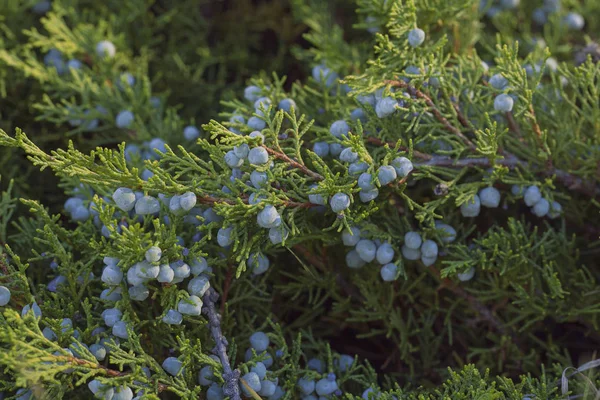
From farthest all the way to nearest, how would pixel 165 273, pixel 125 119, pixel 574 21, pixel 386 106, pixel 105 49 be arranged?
1. pixel 574 21
2. pixel 105 49
3. pixel 125 119
4. pixel 386 106
5. pixel 165 273

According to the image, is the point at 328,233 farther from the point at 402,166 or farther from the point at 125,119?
the point at 125,119

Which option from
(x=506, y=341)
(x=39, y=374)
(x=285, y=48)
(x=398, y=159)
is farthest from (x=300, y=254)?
(x=285, y=48)

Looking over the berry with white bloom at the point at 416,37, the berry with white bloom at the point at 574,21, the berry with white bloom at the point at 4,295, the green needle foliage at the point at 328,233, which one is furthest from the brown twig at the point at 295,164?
the berry with white bloom at the point at 574,21

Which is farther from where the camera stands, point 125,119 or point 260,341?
point 125,119

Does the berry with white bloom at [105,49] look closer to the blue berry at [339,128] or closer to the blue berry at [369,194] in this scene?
the blue berry at [339,128]

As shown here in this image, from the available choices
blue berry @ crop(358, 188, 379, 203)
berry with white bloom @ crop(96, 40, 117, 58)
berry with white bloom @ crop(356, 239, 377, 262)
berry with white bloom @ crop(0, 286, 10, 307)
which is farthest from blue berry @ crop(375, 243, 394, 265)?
berry with white bloom @ crop(96, 40, 117, 58)

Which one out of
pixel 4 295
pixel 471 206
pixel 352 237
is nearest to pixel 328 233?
pixel 352 237
